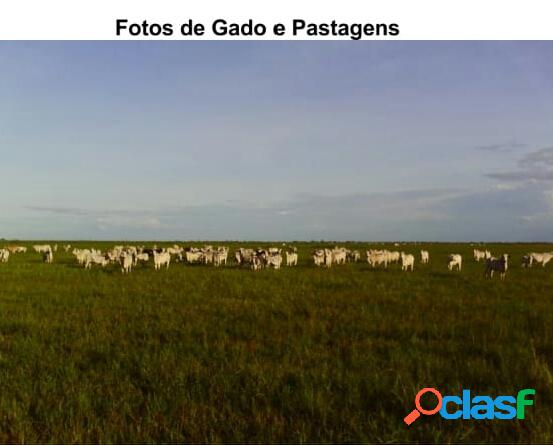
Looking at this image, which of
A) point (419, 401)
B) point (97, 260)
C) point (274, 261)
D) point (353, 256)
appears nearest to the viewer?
point (419, 401)

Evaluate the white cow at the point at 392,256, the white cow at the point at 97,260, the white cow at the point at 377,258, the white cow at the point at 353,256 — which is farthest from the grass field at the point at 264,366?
the white cow at the point at 353,256

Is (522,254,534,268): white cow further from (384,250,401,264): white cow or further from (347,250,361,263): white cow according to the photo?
(347,250,361,263): white cow

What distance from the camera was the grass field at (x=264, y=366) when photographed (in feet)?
16.7

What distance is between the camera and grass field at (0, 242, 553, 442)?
509cm

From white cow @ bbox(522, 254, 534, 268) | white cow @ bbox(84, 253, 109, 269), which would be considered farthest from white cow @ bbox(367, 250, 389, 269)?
white cow @ bbox(84, 253, 109, 269)

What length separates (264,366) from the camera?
716cm

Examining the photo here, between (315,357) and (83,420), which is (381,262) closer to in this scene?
(315,357)

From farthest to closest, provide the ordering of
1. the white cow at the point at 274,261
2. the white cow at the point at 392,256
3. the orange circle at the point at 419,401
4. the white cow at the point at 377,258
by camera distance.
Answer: the white cow at the point at 392,256, the white cow at the point at 377,258, the white cow at the point at 274,261, the orange circle at the point at 419,401

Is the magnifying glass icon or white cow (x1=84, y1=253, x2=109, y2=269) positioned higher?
white cow (x1=84, y1=253, x2=109, y2=269)

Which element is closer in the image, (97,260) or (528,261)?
(97,260)

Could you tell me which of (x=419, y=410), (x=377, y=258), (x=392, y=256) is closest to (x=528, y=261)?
(x=392, y=256)

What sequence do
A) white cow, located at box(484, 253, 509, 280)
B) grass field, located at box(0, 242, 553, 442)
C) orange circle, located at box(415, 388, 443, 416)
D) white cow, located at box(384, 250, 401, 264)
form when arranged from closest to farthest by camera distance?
grass field, located at box(0, 242, 553, 442), orange circle, located at box(415, 388, 443, 416), white cow, located at box(484, 253, 509, 280), white cow, located at box(384, 250, 401, 264)

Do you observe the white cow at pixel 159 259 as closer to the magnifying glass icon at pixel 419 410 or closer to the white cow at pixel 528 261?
the magnifying glass icon at pixel 419 410

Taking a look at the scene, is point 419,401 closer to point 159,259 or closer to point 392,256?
point 159,259
